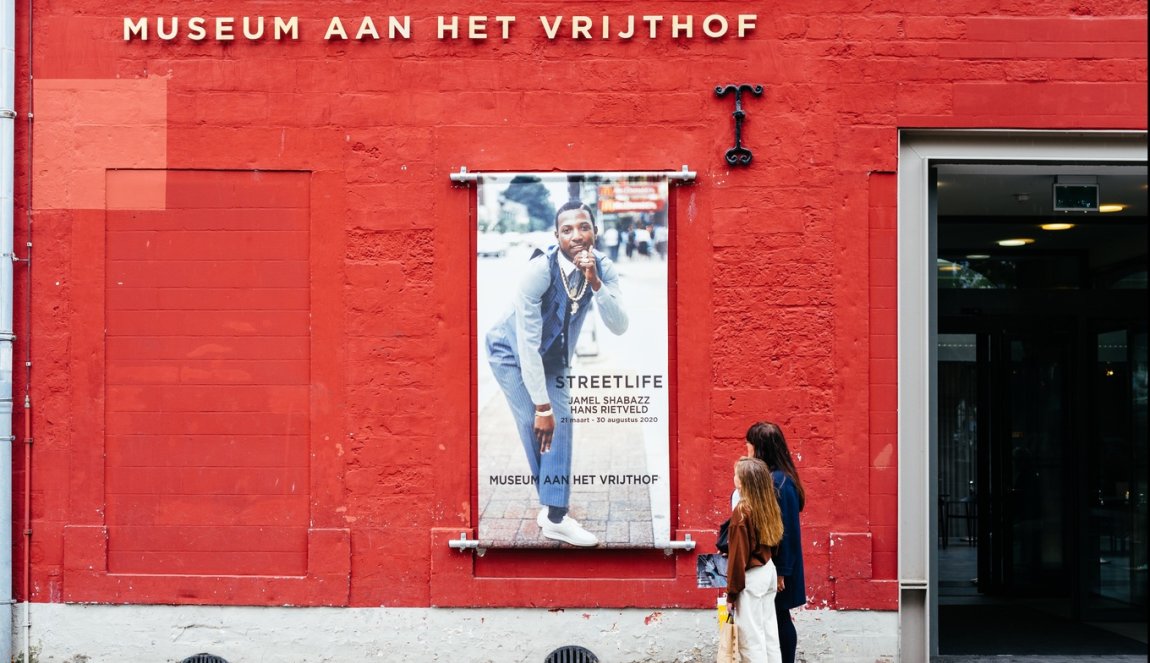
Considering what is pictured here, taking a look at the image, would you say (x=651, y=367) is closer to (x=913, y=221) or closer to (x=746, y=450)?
(x=746, y=450)

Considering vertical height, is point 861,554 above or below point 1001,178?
below

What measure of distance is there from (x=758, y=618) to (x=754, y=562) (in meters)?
0.35

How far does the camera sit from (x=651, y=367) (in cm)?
820

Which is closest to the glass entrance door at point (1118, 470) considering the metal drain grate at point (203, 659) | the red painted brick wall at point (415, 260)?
the red painted brick wall at point (415, 260)

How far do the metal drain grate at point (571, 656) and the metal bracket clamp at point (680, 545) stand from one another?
0.90 m

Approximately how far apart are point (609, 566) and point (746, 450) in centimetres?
128

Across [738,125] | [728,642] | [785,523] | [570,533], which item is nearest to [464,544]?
[570,533]

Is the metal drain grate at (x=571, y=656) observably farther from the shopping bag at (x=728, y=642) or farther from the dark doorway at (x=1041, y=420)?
the dark doorway at (x=1041, y=420)

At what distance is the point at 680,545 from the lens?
810 centimetres

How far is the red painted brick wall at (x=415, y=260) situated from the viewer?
8180 mm

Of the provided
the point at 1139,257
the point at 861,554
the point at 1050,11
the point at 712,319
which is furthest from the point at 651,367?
the point at 1139,257

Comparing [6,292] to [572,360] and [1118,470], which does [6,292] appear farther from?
[1118,470]

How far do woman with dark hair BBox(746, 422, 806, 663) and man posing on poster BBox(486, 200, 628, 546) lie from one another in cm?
149

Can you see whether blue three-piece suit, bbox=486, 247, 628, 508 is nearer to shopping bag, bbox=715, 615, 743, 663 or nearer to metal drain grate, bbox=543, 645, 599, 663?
metal drain grate, bbox=543, 645, 599, 663
